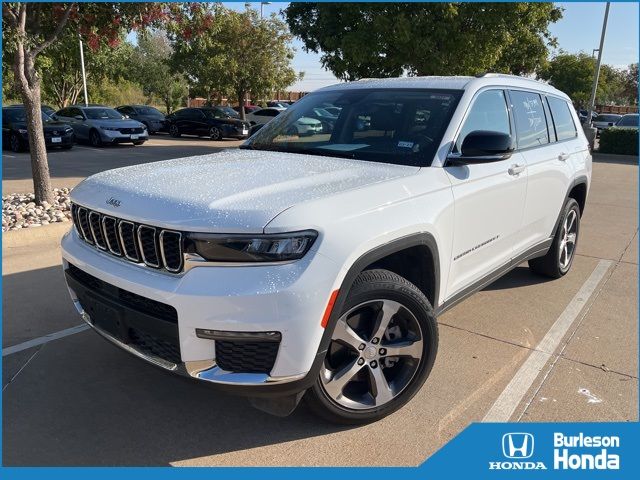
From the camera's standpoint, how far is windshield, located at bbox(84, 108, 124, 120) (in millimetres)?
19431

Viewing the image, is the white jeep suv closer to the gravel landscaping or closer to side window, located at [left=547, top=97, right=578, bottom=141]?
side window, located at [left=547, top=97, right=578, bottom=141]

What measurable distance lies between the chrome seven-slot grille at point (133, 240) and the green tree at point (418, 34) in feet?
43.0

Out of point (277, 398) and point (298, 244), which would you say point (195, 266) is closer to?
point (298, 244)

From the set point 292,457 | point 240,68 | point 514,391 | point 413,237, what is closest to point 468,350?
point 514,391

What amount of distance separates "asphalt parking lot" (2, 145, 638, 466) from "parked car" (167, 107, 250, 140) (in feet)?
60.7

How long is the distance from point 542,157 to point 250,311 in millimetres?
3198

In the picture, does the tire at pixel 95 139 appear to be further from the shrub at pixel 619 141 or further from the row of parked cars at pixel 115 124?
the shrub at pixel 619 141

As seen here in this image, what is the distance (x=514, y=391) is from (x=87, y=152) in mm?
16550

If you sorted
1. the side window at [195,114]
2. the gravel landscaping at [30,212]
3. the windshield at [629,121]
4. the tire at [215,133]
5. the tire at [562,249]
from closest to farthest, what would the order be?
the tire at [562,249] < the gravel landscaping at [30,212] < the tire at [215,133] < the side window at [195,114] < the windshield at [629,121]

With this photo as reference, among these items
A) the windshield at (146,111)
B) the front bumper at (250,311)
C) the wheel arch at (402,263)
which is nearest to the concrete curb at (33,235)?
the front bumper at (250,311)

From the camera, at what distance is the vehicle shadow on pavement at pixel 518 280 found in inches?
212

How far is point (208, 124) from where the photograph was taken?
23547 mm

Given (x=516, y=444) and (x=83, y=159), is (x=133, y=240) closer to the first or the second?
(x=516, y=444)

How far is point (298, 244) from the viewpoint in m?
2.46
